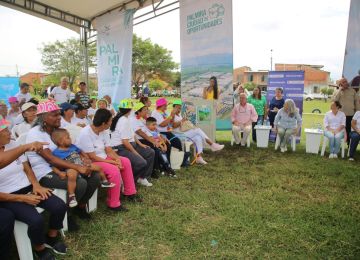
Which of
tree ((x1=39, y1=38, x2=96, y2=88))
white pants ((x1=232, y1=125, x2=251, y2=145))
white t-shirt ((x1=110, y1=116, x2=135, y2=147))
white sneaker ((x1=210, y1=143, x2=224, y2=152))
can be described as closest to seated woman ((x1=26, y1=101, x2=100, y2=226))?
white t-shirt ((x1=110, y1=116, x2=135, y2=147))

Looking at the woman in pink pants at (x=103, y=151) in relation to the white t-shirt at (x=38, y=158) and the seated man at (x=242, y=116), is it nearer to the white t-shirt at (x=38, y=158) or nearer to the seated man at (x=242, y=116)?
the white t-shirt at (x=38, y=158)

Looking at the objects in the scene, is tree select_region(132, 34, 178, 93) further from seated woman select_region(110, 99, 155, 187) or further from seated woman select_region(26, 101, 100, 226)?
seated woman select_region(26, 101, 100, 226)

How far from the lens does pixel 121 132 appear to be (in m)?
4.17

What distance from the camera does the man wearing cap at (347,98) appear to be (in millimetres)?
6258

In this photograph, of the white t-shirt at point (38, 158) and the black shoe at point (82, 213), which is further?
the black shoe at point (82, 213)

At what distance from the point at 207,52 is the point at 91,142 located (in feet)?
14.4

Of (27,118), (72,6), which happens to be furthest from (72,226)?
(72,6)

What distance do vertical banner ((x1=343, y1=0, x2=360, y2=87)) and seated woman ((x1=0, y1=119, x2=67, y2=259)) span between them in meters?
6.21

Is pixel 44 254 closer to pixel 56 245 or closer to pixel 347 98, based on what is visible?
pixel 56 245

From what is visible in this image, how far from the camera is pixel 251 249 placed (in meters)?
2.62

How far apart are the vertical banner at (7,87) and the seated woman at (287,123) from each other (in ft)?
30.7

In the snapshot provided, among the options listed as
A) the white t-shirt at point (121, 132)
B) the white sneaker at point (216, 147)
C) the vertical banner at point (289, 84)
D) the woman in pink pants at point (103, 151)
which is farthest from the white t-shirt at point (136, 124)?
the vertical banner at point (289, 84)

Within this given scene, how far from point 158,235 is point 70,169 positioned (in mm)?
1109

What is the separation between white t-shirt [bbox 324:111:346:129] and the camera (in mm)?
6145
